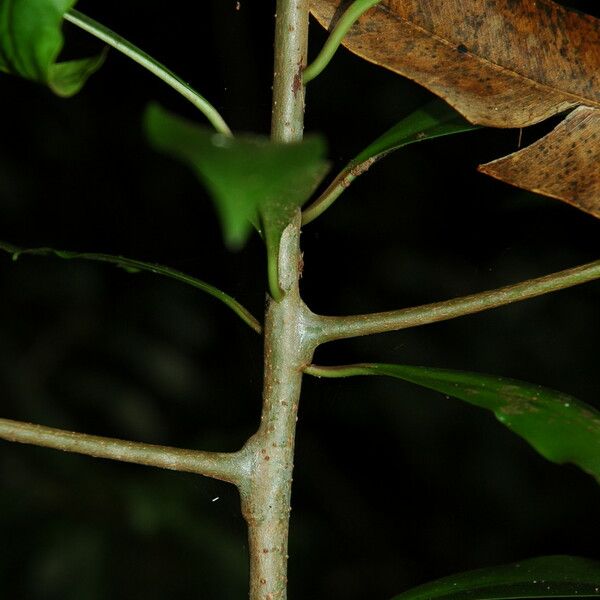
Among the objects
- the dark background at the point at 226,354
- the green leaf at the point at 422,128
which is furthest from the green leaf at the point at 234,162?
the dark background at the point at 226,354

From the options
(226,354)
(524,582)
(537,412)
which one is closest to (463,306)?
(537,412)

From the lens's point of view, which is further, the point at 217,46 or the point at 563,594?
the point at 217,46

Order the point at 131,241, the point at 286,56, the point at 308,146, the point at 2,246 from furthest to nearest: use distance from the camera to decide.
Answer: the point at 131,241, the point at 2,246, the point at 286,56, the point at 308,146

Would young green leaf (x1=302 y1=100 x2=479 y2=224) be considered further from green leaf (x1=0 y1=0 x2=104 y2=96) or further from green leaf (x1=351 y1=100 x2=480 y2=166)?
green leaf (x1=0 y1=0 x2=104 y2=96)

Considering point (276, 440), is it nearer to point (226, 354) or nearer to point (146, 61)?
→ point (146, 61)

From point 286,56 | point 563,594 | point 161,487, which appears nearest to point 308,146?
point 286,56

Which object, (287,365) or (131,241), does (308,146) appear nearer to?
(287,365)

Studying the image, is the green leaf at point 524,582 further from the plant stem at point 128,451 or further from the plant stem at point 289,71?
the plant stem at point 289,71
